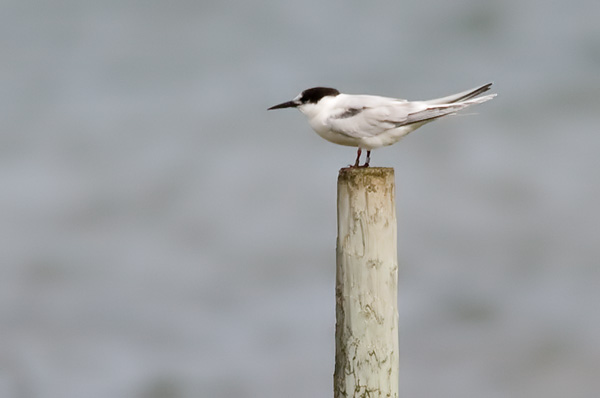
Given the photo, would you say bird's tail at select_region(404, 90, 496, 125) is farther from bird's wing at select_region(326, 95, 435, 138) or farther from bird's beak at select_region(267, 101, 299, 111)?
bird's beak at select_region(267, 101, 299, 111)

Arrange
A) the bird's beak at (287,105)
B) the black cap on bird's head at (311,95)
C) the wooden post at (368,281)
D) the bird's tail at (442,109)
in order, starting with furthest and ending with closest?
the bird's beak at (287,105) < the black cap on bird's head at (311,95) < the bird's tail at (442,109) < the wooden post at (368,281)

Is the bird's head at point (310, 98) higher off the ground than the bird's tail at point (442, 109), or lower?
higher

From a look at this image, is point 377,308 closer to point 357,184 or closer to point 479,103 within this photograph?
point 357,184

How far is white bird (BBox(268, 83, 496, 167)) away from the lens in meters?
6.68

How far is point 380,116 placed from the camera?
6.73 meters

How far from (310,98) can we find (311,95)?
0.03 meters

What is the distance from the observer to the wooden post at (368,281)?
6039 mm

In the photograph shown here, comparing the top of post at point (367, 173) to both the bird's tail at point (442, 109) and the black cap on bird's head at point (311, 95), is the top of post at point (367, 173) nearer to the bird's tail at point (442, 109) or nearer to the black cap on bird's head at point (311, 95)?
the bird's tail at point (442, 109)

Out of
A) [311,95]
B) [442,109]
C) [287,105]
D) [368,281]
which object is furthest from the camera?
[287,105]

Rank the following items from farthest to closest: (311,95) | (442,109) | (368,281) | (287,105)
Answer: (287,105) → (311,95) → (442,109) → (368,281)

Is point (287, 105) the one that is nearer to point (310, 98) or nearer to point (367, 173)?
point (310, 98)

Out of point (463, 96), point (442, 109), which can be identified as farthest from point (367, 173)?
point (463, 96)

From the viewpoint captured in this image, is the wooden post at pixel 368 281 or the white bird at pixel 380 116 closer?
the wooden post at pixel 368 281

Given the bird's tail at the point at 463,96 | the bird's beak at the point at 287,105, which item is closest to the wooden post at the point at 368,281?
the bird's tail at the point at 463,96
